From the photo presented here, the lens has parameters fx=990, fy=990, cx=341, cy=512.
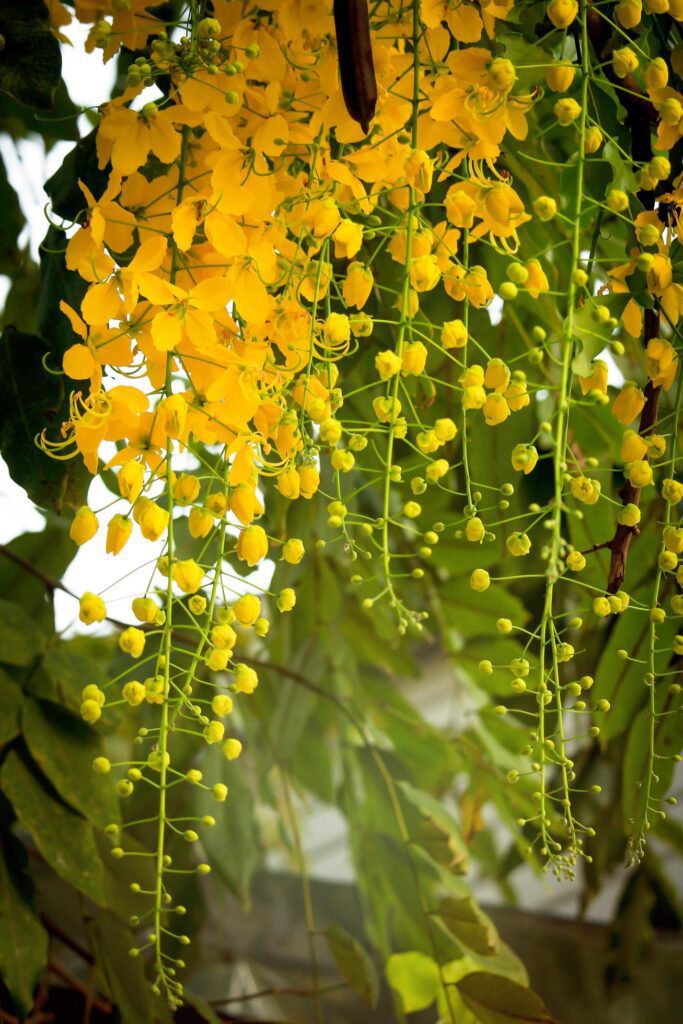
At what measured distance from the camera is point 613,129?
523mm

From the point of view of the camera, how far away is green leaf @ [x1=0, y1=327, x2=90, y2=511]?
535mm

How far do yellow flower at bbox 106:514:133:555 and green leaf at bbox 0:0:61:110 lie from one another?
1.02ft

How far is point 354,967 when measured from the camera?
0.72m

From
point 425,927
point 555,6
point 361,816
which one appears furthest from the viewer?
point 361,816

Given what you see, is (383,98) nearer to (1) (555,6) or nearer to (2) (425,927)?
(1) (555,6)

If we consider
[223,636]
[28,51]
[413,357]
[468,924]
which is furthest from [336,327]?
[468,924]

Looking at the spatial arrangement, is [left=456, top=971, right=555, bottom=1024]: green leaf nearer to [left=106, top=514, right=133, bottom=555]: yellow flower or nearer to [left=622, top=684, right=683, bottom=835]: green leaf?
[left=622, top=684, right=683, bottom=835]: green leaf

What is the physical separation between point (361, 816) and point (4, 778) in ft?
1.16

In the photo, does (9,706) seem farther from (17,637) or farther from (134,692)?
(134,692)

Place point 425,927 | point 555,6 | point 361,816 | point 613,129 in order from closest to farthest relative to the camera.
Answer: point 555,6
point 613,129
point 425,927
point 361,816

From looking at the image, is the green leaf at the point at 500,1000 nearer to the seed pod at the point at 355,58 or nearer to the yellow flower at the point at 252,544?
the yellow flower at the point at 252,544

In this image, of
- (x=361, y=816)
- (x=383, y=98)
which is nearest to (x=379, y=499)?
(x=361, y=816)

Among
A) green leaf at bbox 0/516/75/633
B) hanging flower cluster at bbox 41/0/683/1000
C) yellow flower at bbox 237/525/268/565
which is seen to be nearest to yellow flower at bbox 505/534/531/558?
hanging flower cluster at bbox 41/0/683/1000

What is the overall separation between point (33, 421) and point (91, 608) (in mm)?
193
